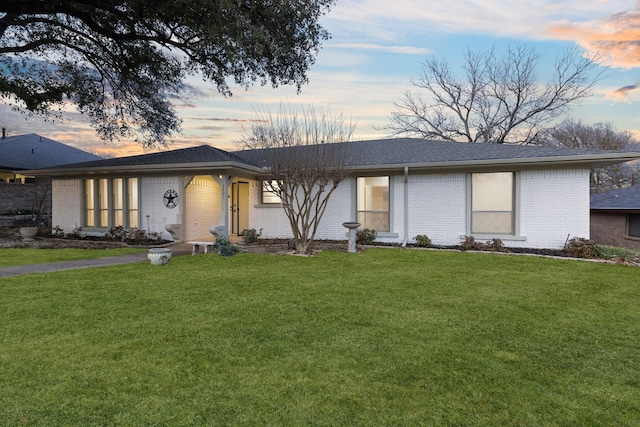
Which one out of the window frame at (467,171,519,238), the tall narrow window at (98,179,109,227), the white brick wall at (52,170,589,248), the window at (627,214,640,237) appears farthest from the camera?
the window at (627,214,640,237)

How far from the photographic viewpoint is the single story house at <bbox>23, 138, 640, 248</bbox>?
9625 millimetres

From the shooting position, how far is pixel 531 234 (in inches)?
389

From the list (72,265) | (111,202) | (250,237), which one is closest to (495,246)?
(250,237)

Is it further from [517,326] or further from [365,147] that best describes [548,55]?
[517,326]

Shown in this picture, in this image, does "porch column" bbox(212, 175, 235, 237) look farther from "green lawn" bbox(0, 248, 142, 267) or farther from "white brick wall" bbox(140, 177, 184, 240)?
"green lawn" bbox(0, 248, 142, 267)

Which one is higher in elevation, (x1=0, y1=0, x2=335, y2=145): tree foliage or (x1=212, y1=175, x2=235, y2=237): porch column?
(x1=0, y1=0, x2=335, y2=145): tree foliage

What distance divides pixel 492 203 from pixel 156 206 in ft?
33.2

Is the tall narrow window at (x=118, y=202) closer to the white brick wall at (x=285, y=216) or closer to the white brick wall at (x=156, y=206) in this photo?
the white brick wall at (x=156, y=206)

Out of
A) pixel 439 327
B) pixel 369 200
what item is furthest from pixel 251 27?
pixel 439 327

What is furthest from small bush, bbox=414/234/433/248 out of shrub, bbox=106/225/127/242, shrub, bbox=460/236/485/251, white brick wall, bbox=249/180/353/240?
shrub, bbox=106/225/127/242

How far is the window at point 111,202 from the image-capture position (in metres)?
12.2

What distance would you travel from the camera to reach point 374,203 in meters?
11.3

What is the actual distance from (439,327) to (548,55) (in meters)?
26.9

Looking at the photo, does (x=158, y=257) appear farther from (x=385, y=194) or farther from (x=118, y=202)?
(x=385, y=194)
